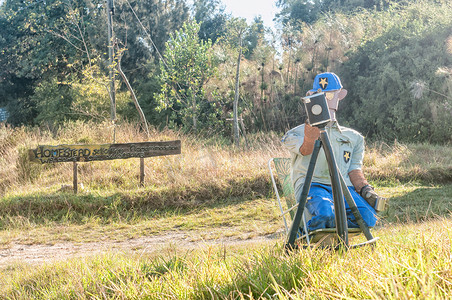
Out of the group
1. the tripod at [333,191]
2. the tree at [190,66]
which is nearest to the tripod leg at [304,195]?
the tripod at [333,191]

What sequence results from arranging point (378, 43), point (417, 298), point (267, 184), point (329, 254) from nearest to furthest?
point (417, 298) → point (329, 254) → point (267, 184) → point (378, 43)

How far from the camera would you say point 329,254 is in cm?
240

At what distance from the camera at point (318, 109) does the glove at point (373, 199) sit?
2.68 feet

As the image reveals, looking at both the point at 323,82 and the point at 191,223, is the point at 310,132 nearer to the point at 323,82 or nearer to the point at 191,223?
the point at 323,82

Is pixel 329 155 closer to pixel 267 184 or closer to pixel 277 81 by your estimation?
pixel 267 184

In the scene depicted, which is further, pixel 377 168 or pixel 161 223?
pixel 377 168

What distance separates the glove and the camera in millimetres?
816

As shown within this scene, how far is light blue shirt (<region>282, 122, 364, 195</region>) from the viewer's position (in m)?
3.15

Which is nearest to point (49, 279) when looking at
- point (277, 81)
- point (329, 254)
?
point (329, 254)

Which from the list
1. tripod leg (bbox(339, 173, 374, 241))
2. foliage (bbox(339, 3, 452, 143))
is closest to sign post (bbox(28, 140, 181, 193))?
tripod leg (bbox(339, 173, 374, 241))

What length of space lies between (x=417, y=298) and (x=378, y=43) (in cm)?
1581

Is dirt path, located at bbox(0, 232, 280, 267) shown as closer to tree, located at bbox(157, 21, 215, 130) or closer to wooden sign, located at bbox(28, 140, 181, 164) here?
wooden sign, located at bbox(28, 140, 181, 164)

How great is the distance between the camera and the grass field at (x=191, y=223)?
227 cm

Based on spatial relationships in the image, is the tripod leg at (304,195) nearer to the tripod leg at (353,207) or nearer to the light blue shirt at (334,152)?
the tripod leg at (353,207)
